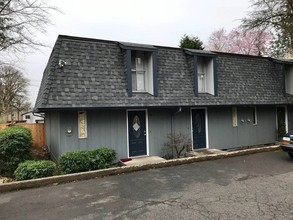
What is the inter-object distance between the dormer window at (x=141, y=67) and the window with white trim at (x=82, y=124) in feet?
6.64

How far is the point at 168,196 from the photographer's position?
5.94 m

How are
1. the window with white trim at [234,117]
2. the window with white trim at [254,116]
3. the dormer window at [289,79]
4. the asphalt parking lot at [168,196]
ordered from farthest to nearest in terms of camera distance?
the dormer window at [289,79], the window with white trim at [254,116], the window with white trim at [234,117], the asphalt parking lot at [168,196]

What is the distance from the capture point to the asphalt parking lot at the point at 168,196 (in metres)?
4.95

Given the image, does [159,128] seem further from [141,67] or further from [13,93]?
[13,93]

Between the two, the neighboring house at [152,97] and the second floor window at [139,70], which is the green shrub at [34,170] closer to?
the neighboring house at [152,97]

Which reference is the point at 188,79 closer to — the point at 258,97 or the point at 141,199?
the point at 258,97

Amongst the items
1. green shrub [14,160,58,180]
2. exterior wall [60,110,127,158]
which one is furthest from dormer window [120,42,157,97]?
green shrub [14,160,58,180]

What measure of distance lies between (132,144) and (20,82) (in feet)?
120

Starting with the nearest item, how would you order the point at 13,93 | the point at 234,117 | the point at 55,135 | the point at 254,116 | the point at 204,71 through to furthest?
the point at 55,135
the point at 204,71
the point at 234,117
the point at 254,116
the point at 13,93

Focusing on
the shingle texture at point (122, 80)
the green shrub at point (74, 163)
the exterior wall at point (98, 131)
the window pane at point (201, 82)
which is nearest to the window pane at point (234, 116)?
the shingle texture at point (122, 80)

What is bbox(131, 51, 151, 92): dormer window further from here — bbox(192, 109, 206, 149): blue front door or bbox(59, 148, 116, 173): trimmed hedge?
bbox(59, 148, 116, 173): trimmed hedge

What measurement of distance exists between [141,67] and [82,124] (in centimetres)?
359

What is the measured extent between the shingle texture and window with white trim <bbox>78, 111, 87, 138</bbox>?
0.74 metres

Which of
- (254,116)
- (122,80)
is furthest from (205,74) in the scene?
(122,80)
